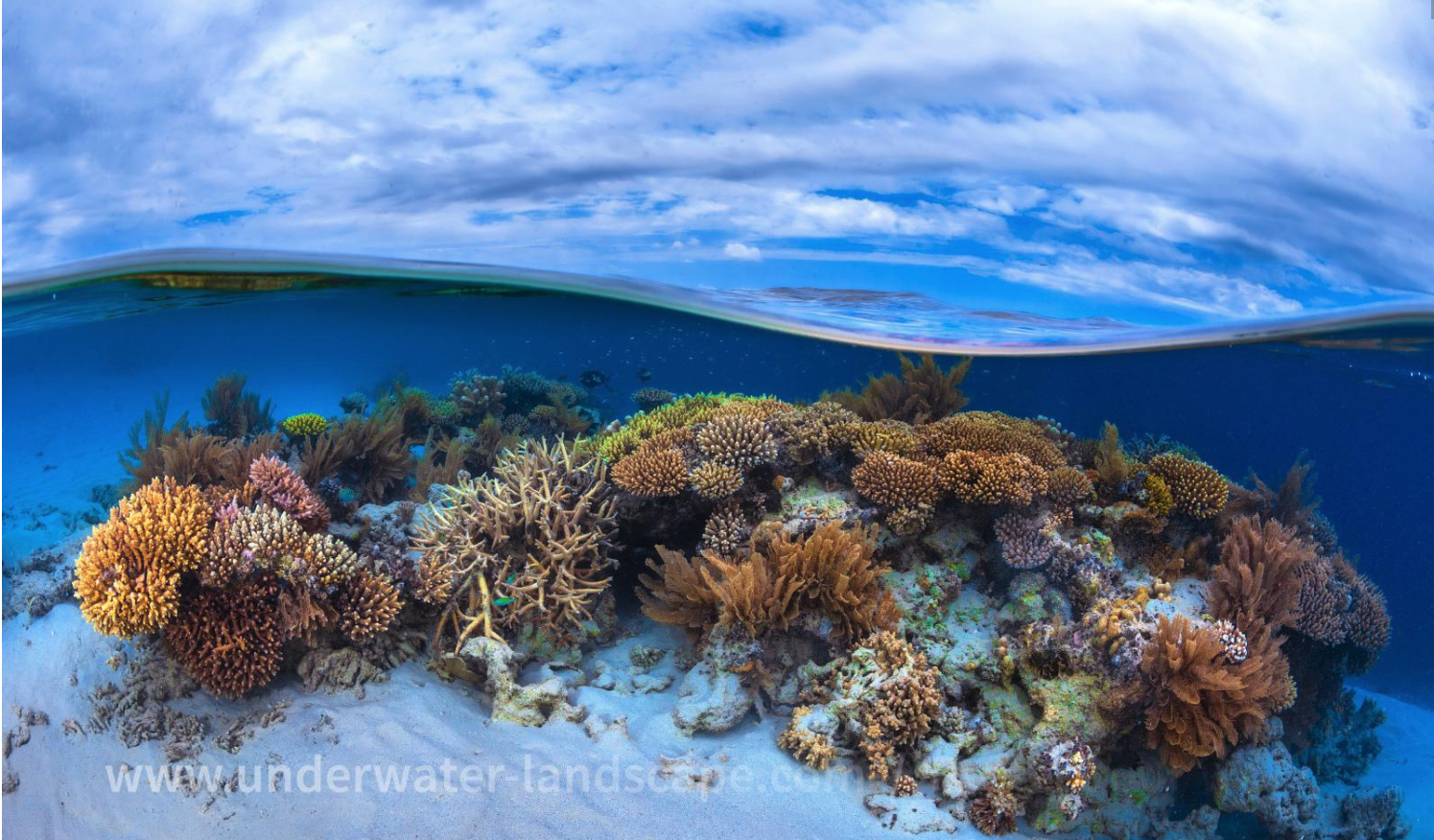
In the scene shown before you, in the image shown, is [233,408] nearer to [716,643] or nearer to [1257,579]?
[716,643]

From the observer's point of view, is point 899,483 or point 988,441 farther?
point 988,441

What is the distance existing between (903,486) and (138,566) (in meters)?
5.85

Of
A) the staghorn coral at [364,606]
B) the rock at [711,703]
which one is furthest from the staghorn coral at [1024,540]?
the staghorn coral at [364,606]

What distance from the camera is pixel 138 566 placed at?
4438 mm

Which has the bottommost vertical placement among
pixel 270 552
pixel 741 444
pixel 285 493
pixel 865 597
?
pixel 865 597

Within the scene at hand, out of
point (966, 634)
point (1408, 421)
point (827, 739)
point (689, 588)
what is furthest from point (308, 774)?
point (1408, 421)

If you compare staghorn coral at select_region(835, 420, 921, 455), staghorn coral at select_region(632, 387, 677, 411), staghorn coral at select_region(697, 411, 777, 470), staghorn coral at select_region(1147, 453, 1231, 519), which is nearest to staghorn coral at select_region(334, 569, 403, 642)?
staghorn coral at select_region(697, 411, 777, 470)

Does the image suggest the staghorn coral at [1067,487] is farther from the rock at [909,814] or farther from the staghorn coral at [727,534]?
the rock at [909,814]

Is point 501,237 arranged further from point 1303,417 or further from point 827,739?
point 1303,417

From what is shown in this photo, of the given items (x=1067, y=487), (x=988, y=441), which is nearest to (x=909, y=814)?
(x=1067, y=487)

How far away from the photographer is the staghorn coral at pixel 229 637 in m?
4.59

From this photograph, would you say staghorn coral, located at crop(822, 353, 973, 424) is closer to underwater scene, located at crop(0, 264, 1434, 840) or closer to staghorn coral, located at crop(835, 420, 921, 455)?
underwater scene, located at crop(0, 264, 1434, 840)

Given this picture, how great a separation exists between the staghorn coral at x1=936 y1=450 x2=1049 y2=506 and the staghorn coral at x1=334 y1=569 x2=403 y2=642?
188 inches

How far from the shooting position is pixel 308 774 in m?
4.28
